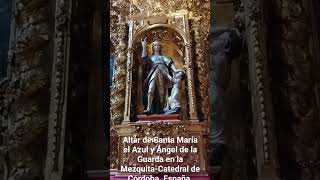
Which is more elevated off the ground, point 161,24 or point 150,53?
point 161,24

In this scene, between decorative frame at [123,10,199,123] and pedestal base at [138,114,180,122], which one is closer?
pedestal base at [138,114,180,122]

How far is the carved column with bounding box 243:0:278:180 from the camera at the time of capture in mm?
3891

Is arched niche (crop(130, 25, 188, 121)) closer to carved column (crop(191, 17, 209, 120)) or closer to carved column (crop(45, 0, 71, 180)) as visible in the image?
carved column (crop(191, 17, 209, 120))

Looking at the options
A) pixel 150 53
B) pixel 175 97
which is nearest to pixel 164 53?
pixel 150 53

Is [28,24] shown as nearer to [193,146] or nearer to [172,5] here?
[172,5]

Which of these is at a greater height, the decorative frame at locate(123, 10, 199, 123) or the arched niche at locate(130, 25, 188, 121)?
the decorative frame at locate(123, 10, 199, 123)

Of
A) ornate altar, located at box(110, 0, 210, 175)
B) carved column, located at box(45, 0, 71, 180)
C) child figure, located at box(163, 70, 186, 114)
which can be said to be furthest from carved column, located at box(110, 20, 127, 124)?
carved column, located at box(45, 0, 71, 180)

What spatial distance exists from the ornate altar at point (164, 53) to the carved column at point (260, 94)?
61cm

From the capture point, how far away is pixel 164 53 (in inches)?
191

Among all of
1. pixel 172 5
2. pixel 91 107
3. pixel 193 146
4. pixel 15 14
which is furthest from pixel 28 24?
pixel 193 146

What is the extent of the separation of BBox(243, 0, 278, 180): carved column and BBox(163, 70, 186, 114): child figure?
73cm

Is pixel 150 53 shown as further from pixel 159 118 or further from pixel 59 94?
pixel 59 94

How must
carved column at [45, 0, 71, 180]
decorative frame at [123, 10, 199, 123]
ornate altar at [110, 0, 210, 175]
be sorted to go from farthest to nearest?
decorative frame at [123, 10, 199, 123] < ornate altar at [110, 0, 210, 175] < carved column at [45, 0, 71, 180]

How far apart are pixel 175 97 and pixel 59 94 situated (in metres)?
1.00
